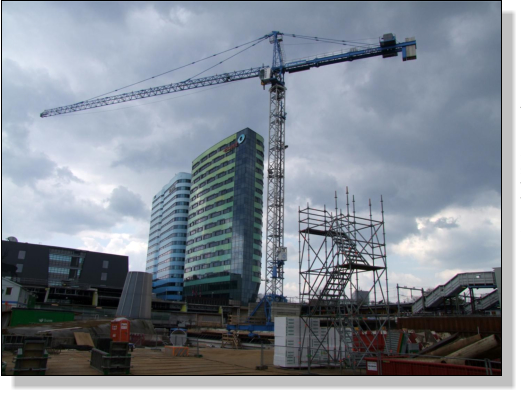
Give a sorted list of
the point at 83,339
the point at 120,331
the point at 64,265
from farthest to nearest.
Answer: the point at 64,265 → the point at 83,339 → the point at 120,331

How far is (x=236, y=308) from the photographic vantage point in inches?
3445

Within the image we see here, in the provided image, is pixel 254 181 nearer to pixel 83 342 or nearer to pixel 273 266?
pixel 273 266

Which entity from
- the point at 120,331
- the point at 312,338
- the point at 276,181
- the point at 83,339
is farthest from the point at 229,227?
the point at 312,338

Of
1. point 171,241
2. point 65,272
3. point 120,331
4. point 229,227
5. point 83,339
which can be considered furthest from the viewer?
point 171,241

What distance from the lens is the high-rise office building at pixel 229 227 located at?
99.2m

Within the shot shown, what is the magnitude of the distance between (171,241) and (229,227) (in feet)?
125

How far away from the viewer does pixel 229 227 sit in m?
105

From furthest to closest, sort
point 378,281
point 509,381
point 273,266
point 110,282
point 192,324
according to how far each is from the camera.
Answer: point 110,282 → point 273,266 → point 192,324 → point 378,281 → point 509,381

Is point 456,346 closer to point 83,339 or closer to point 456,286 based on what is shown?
point 456,286

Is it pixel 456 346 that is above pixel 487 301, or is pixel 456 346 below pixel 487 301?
below

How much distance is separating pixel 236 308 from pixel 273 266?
18.9 metres

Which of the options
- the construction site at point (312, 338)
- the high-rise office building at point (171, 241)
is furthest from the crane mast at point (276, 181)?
the high-rise office building at point (171, 241)

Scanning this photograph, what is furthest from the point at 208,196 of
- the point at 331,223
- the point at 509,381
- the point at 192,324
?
the point at 509,381

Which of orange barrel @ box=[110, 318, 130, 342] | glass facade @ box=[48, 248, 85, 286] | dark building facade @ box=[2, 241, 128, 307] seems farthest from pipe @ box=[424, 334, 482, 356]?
glass facade @ box=[48, 248, 85, 286]
